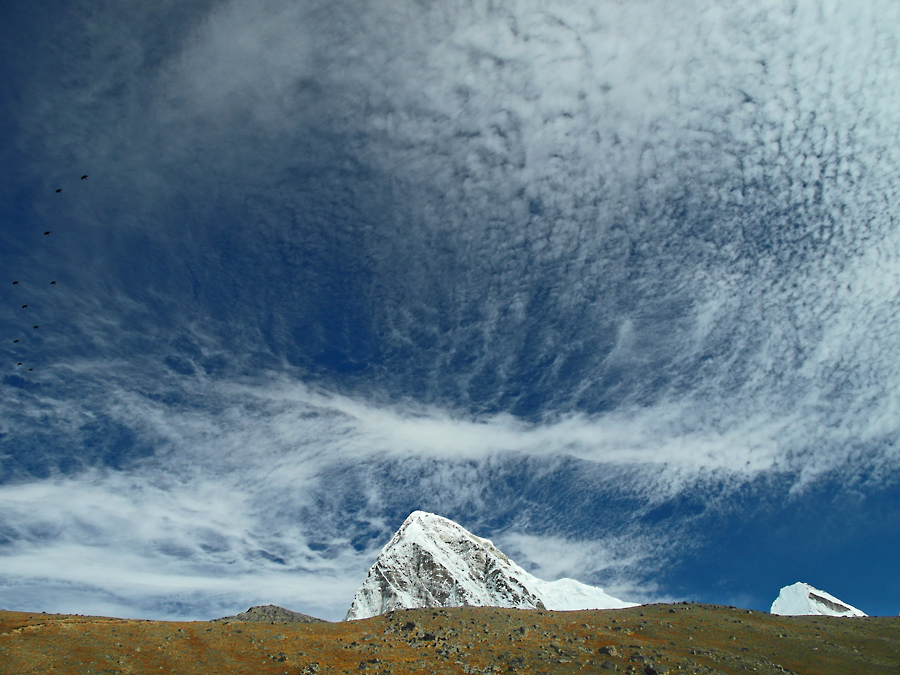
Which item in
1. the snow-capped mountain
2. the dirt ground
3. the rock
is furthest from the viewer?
the snow-capped mountain

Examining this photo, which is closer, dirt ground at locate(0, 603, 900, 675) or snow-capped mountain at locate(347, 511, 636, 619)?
dirt ground at locate(0, 603, 900, 675)

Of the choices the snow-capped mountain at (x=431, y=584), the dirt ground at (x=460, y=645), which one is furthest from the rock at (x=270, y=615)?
the snow-capped mountain at (x=431, y=584)

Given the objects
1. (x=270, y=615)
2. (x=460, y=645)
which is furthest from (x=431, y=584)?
(x=460, y=645)

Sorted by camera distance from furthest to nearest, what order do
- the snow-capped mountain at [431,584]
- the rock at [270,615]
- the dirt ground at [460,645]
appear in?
the snow-capped mountain at [431,584] < the rock at [270,615] < the dirt ground at [460,645]

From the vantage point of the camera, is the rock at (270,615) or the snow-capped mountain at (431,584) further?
the snow-capped mountain at (431,584)

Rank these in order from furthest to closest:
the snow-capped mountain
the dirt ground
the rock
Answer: the snow-capped mountain → the rock → the dirt ground

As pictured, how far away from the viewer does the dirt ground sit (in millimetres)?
70938

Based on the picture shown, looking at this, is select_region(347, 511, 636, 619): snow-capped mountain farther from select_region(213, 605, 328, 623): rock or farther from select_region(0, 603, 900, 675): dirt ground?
select_region(0, 603, 900, 675): dirt ground

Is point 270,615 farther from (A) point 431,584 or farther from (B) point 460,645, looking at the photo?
(A) point 431,584

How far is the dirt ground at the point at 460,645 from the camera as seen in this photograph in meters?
70.9

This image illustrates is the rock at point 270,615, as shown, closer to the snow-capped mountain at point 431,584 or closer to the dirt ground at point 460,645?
the dirt ground at point 460,645

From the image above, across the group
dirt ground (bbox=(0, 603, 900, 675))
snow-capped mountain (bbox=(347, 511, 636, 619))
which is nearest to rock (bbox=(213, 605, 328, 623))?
dirt ground (bbox=(0, 603, 900, 675))

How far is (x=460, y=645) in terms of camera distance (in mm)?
84125

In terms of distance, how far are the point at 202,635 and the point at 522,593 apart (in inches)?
5159
